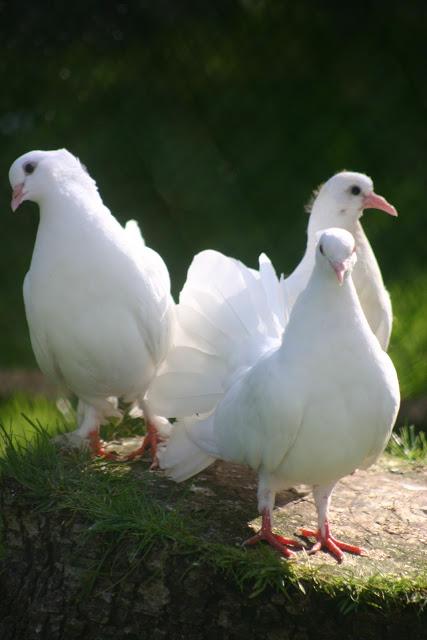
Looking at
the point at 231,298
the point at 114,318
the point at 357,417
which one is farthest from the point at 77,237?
the point at 357,417

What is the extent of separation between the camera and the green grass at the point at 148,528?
4.41 meters

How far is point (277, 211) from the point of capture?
33.5 feet

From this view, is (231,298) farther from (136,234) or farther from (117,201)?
(117,201)

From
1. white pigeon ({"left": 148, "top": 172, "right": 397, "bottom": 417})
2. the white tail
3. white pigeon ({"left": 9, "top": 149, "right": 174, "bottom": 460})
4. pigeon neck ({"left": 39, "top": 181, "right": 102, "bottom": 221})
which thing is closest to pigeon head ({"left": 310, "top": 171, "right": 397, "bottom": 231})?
white pigeon ({"left": 148, "top": 172, "right": 397, "bottom": 417})

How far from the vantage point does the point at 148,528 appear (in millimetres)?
4672

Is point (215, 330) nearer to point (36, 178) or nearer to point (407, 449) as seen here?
point (36, 178)

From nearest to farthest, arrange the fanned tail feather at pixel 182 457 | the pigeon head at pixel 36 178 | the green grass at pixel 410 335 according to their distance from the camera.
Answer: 1. the fanned tail feather at pixel 182 457
2. the pigeon head at pixel 36 178
3. the green grass at pixel 410 335

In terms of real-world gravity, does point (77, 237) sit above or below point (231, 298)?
above

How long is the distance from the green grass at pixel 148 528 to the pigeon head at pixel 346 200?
1674 mm

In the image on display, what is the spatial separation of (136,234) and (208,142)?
16.6 ft

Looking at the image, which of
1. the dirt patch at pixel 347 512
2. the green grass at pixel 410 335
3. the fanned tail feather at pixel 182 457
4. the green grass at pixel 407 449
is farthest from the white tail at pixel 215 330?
the green grass at pixel 410 335

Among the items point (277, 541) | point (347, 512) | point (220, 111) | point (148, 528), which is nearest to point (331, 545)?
point (277, 541)

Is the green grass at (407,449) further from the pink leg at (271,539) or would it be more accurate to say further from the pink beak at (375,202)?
the pink leg at (271,539)

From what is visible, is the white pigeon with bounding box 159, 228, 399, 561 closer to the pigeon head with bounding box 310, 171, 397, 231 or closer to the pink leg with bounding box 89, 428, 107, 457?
the pink leg with bounding box 89, 428, 107, 457
